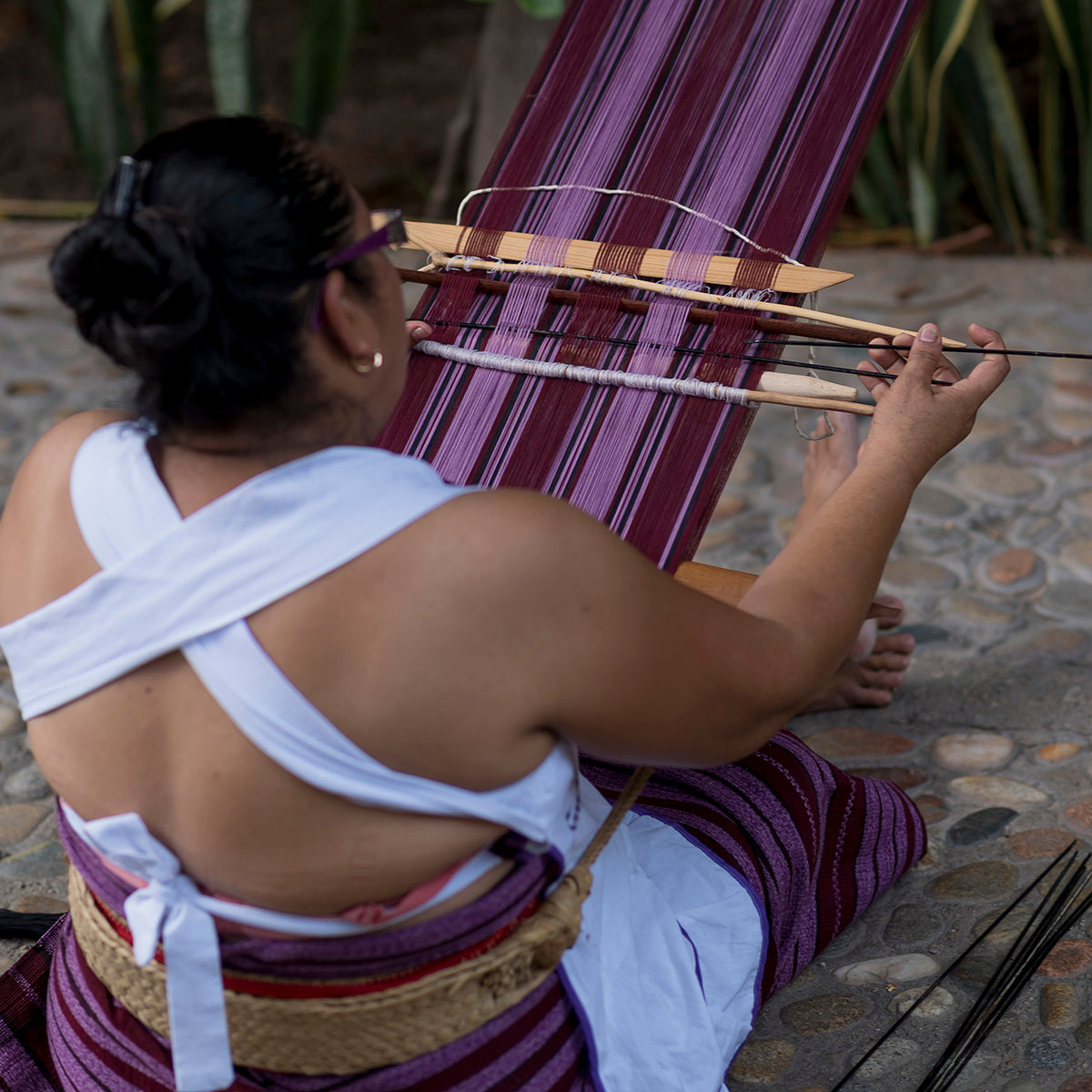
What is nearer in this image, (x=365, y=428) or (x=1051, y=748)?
(x=365, y=428)

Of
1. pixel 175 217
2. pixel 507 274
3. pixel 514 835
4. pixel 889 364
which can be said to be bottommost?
pixel 514 835

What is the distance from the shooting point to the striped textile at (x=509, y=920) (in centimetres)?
107

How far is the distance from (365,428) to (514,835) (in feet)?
1.18

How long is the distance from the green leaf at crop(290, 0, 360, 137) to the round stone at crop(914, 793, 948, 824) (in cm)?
257

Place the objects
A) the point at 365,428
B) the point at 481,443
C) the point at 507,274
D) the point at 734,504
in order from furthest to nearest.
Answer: the point at 734,504 → the point at 507,274 → the point at 481,443 → the point at 365,428

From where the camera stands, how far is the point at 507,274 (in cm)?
158

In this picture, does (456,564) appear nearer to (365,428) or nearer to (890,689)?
(365,428)

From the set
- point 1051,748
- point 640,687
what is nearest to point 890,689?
point 1051,748

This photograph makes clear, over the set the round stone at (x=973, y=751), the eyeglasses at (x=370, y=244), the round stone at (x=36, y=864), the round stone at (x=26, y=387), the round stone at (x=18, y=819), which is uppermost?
the eyeglasses at (x=370, y=244)

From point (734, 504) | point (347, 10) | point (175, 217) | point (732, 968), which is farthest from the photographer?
point (347, 10)

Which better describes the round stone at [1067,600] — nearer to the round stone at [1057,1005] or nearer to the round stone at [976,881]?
the round stone at [976,881]

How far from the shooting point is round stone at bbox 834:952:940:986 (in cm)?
152

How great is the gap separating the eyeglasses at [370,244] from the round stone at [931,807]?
120 cm

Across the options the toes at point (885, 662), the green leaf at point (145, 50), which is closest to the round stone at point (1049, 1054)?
the toes at point (885, 662)
